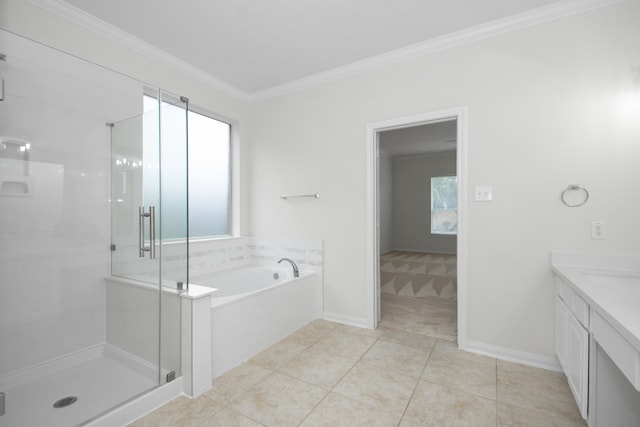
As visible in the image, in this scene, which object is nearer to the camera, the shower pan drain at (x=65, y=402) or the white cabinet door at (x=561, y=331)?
the shower pan drain at (x=65, y=402)

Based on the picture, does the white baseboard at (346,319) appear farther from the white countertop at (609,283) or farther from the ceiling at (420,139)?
the ceiling at (420,139)

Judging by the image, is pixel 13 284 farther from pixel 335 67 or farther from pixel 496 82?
pixel 496 82

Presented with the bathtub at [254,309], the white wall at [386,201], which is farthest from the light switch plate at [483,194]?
the white wall at [386,201]

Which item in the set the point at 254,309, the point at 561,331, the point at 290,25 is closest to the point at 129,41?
the point at 290,25

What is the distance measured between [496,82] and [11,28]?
3333 millimetres

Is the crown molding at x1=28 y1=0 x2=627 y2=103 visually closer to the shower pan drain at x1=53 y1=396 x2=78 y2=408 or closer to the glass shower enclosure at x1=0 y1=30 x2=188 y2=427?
the glass shower enclosure at x1=0 y1=30 x2=188 y2=427

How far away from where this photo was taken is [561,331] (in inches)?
75.2

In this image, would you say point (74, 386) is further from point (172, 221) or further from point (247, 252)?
point (247, 252)

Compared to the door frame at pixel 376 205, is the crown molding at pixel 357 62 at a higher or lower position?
higher

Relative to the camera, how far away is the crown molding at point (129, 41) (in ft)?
6.58

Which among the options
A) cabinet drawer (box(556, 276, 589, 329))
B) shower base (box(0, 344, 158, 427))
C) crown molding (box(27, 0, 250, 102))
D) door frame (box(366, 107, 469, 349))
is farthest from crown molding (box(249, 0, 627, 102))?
shower base (box(0, 344, 158, 427))

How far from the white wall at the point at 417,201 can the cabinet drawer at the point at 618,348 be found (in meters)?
6.34

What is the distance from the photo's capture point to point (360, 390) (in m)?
1.89

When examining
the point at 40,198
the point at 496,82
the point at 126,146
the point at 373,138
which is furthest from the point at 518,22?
the point at 40,198
